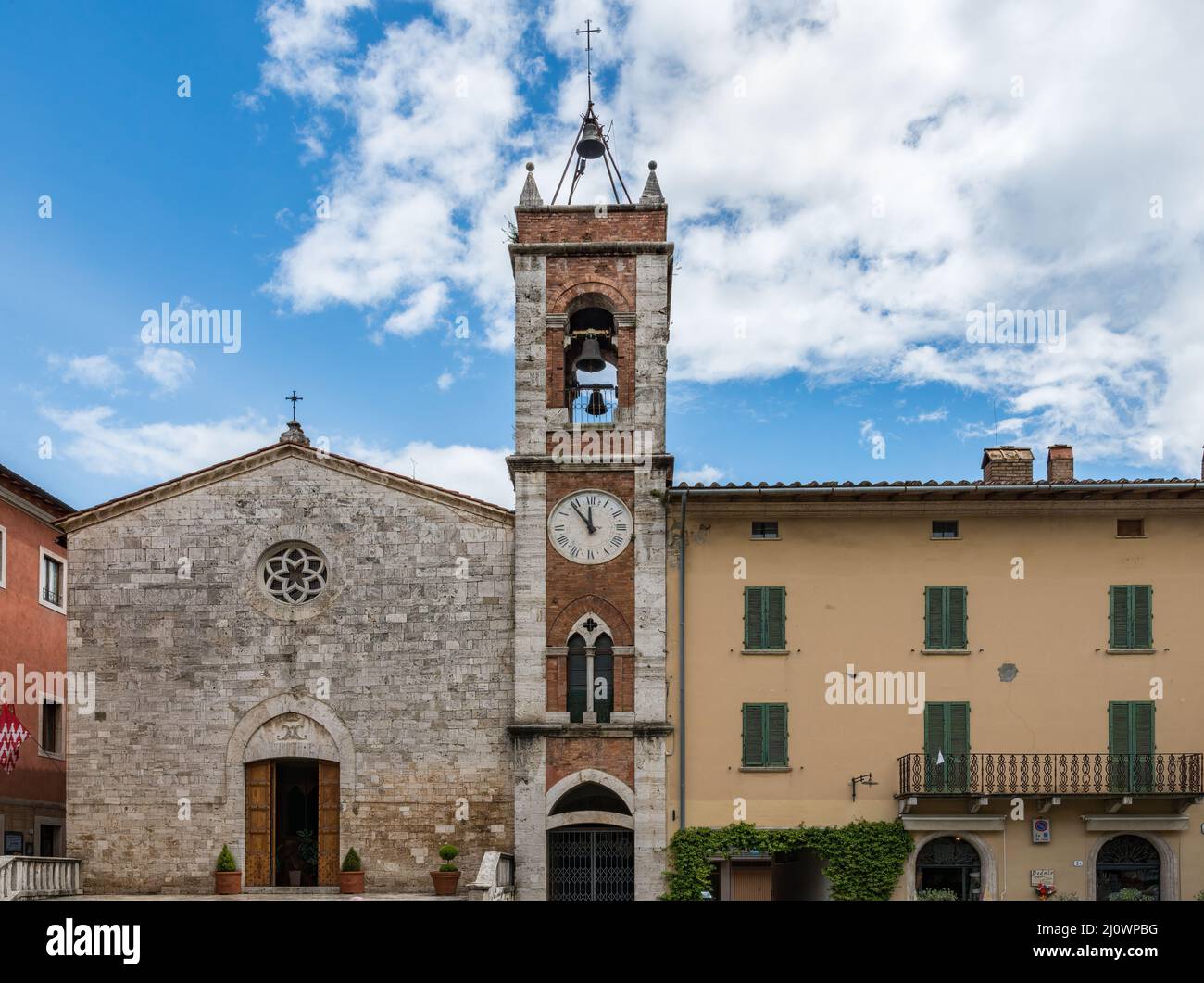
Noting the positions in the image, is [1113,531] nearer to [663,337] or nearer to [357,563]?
[663,337]

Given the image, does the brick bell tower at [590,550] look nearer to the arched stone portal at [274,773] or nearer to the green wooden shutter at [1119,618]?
the arched stone portal at [274,773]

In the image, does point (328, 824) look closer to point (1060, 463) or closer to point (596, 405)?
point (596, 405)

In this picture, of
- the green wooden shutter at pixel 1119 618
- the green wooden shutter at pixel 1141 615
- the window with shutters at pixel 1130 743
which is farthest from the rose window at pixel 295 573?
the green wooden shutter at pixel 1141 615

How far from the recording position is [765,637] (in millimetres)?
23219

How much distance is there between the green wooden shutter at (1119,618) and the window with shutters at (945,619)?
275 centimetres

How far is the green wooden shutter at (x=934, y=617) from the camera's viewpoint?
76.2 feet

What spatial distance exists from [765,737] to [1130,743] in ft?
22.4

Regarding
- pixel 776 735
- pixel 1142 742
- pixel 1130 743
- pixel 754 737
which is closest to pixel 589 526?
pixel 754 737

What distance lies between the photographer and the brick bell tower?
22.6m
